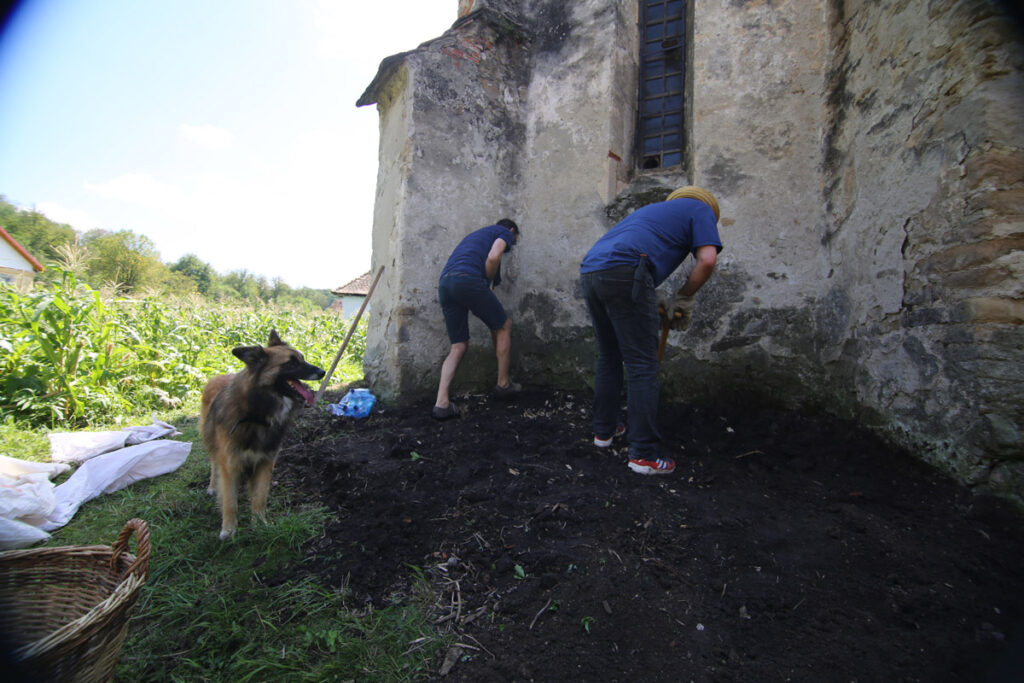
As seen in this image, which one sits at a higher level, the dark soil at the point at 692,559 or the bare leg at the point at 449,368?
the bare leg at the point at 449,368

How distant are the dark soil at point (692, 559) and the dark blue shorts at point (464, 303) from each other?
143cm

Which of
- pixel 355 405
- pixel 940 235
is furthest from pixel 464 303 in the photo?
pixel 940 235

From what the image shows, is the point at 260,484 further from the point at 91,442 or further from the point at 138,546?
the point at 91,442

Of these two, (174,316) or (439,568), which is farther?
(174,316)

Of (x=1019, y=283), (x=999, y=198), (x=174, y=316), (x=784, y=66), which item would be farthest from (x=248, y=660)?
(x=174, y=316)

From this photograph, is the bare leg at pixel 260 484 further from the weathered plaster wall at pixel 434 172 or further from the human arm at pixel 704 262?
the human arm at pixel 704 262

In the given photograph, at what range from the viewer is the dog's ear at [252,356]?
251 cm

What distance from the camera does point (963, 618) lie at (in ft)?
5.49

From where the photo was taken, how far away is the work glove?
324 centimetres

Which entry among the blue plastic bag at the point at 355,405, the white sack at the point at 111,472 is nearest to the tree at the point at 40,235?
the white sack at the point at 111,472

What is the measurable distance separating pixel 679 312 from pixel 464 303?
1.92 m

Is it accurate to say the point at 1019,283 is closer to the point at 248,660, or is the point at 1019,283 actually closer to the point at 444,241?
the point at 248,660

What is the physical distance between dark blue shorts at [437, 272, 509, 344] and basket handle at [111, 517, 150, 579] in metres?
2.87

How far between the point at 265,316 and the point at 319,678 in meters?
9.82
